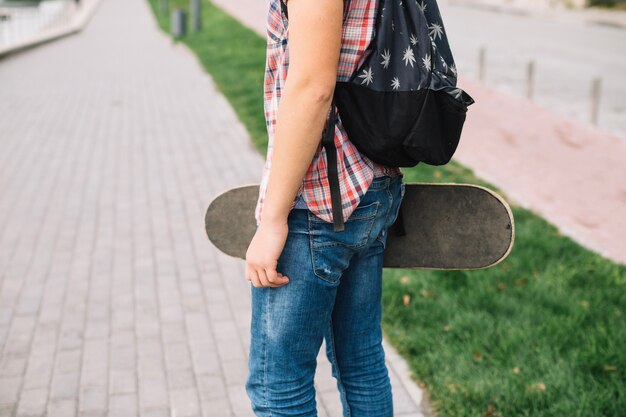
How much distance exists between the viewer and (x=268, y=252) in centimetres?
157

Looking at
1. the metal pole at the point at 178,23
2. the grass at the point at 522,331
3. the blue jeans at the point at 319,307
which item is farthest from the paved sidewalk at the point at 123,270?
the metal pole at the point at 178,23

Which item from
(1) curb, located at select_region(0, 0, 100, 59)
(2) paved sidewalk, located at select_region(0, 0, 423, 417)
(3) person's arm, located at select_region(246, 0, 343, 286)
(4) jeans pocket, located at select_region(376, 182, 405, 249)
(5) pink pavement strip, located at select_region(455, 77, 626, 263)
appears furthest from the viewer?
(1) curb, located at select_region(0, 0, 100, 59)

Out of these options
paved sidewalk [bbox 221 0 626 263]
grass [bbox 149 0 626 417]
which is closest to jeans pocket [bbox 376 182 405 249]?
grass [bbox 149 0 626 417]

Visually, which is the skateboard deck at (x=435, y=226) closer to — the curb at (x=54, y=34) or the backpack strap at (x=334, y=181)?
the backpack strap at (x=334, y=181)

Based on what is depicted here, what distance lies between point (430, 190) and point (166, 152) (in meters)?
6.16

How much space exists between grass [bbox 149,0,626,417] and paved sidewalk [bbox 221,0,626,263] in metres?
0.53

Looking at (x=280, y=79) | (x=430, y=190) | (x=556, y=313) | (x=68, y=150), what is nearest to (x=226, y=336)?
(x=556, y=313)

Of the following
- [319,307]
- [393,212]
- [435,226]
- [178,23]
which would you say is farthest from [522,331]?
[178,23]

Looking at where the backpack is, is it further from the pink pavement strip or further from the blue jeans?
the pink pavement strip

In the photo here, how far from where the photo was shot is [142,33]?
2350 cm

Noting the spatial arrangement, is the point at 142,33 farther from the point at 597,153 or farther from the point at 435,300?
the point at 435,300

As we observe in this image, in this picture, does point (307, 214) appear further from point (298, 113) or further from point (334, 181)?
point (298, 113)

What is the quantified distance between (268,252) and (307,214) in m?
0.12

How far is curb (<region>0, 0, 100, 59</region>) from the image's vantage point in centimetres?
1792
